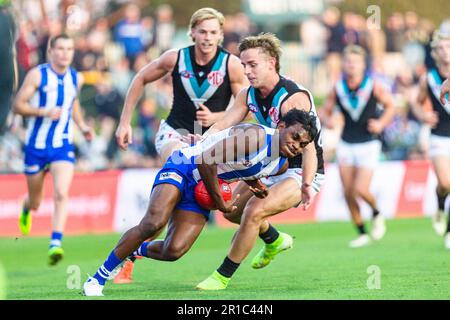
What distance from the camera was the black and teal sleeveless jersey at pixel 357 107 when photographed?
15.9 m

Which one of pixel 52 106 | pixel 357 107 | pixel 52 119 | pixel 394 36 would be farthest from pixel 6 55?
pixel 394 36

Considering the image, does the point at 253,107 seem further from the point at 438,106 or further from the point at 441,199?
the point at 441,199

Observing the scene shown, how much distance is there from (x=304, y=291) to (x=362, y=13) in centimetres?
1652

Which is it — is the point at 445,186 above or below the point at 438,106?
below

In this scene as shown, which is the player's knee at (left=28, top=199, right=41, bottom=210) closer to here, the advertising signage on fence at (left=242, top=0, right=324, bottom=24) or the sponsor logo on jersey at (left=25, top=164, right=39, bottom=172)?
the sponsor logo on jersey at (left=25, top=164, right=39, bottom=172)

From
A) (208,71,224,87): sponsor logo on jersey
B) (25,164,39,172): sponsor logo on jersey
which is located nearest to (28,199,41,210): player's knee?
(25,164,39,172): sponsor logo on jersey

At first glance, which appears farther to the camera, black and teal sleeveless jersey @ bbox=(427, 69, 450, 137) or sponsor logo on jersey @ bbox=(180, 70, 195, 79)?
black and teal sleeveless jersey @ bbox=(427, 69, 450, 137)

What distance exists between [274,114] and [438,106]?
563cm

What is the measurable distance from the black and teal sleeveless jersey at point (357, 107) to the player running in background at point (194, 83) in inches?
188

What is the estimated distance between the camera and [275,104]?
9.89m

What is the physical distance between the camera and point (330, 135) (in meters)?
23.1

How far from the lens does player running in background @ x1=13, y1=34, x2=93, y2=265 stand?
A: 44.3 feet

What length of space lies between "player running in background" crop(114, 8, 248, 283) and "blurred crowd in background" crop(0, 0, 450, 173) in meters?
6.83

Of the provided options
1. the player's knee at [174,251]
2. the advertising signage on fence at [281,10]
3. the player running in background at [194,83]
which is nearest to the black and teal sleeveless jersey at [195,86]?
the player running in background at [194,83]
